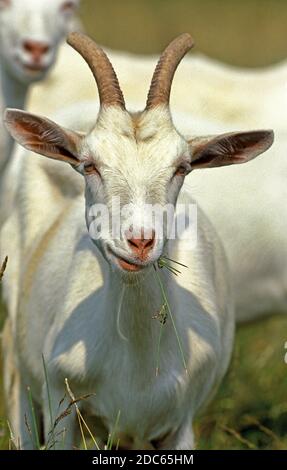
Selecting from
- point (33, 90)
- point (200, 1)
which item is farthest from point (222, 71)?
point (200, 1)

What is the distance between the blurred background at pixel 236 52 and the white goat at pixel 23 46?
76.8 inches

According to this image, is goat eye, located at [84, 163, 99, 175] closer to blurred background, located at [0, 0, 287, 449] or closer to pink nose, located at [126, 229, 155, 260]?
pink nose, located at [126, 229, 155, 260]

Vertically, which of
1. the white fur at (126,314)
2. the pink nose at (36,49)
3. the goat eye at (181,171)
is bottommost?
the white fur at (126,314)

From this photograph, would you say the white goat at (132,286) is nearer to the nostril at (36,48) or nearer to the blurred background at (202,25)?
the nostril at (36,48)

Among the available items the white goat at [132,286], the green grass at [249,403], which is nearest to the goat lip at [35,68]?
the green grass at [249,403]

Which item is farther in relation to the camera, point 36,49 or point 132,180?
point 36,49

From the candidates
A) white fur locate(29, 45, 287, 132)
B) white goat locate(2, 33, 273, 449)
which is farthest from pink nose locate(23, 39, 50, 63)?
white goat locate(2, 33, 273, 449)

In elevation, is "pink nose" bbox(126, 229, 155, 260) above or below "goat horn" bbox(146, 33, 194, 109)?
below

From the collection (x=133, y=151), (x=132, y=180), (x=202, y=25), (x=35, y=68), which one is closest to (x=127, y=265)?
(x=132, y=180)

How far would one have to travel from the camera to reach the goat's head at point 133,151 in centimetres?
473

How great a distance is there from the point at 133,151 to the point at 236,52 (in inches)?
480

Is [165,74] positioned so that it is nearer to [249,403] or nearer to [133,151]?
[133,151]

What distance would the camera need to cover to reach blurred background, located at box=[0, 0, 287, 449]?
7.15 metres

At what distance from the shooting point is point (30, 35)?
336 inches
